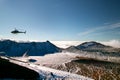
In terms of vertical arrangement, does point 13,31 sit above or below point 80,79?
above

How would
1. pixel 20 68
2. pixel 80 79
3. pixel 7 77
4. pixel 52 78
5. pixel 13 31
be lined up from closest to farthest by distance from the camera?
pixel 7 77
pixel 20 68
pixel 52 78
pixel 80 79
pixel 13 31

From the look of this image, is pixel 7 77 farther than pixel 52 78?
No

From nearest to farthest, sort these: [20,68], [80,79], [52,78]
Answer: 1. [20,68]
2. [52,78]
3. [80,79]

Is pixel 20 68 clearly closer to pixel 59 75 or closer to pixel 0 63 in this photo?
pixel 0 63

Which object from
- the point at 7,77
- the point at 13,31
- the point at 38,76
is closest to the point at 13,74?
the point at 7,77

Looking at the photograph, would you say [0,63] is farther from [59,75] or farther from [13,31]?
[13,31]

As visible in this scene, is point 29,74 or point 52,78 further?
point 52,78

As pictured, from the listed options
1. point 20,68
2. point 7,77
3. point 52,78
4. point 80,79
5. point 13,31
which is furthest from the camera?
point 13,31

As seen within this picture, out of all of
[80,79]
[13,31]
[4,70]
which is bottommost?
[80,79]

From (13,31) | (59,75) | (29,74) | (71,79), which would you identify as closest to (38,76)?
(29,74)
